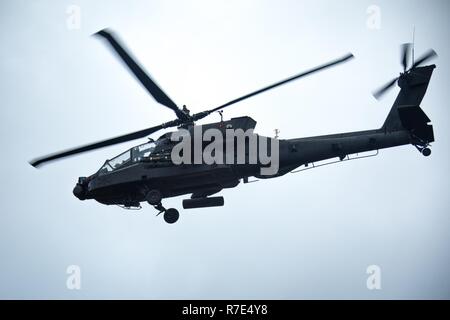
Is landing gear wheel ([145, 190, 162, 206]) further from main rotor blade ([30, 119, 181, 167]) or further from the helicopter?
main rotor blade ([30, 119, 181, 167])

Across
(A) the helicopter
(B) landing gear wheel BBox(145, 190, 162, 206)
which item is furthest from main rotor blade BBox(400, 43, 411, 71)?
(B) landing gear wheel BBox(145, 190, 162, 206)

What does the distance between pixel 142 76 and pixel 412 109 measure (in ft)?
33.2

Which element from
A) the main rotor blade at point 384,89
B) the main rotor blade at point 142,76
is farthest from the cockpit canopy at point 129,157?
the main rotor blade at point 384,89

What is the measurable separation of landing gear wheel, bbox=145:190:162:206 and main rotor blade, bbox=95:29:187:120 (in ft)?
10.4

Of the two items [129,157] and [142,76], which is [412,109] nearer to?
[142,76]

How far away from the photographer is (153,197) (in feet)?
67.1

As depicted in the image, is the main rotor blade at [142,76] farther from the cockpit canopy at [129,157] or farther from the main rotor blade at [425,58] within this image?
the main rotor blade at [425,58]

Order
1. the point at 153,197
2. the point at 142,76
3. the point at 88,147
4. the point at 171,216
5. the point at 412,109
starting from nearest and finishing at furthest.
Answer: the point at 142,76
the point at 88,147
the point at 412,109
the point at 153,197
the point at 171,216

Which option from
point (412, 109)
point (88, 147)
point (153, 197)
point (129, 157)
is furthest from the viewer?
point (129, 157)

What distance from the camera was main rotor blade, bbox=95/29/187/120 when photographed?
16.3 m

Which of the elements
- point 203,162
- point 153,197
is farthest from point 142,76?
point 153,197

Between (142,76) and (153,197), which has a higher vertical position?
(142,76)
